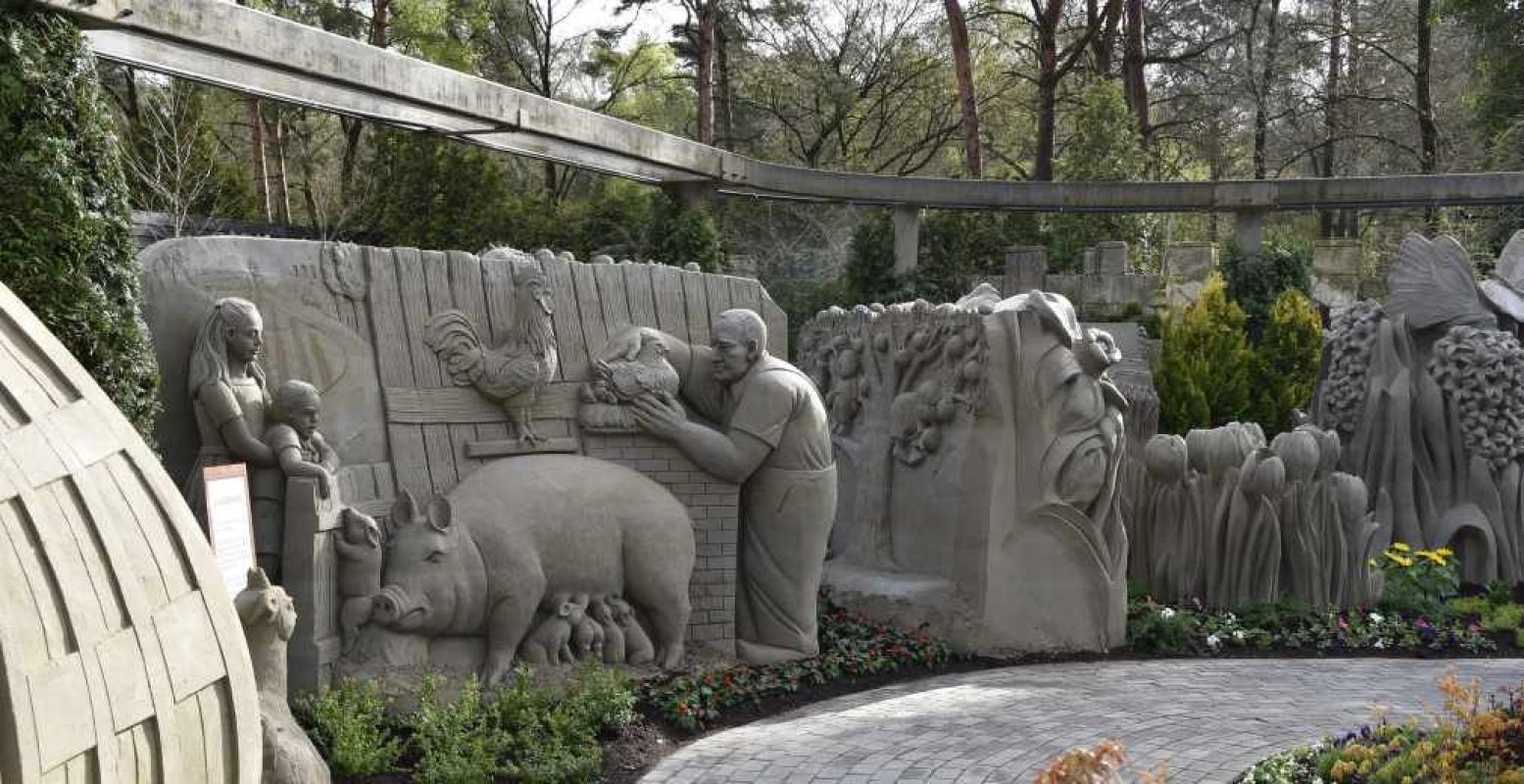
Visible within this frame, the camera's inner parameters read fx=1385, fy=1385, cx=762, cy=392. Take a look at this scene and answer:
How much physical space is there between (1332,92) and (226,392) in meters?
28.5

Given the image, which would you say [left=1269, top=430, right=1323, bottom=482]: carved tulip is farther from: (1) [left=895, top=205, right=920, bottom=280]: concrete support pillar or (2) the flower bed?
(1) [left=895, top=205, right=920, bottom=280]: concrete support pillar

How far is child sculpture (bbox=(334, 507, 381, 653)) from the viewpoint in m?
6.80

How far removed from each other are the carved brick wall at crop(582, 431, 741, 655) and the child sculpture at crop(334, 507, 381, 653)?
67.0 inches

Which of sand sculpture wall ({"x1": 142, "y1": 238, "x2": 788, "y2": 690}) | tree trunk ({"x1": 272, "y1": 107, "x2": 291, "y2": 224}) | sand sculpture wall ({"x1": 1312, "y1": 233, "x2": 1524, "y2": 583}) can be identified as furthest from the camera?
tree trunk ({"x1": 272, "y1": 107, "x2": 291, "y2": 224})

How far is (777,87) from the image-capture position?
30016mm

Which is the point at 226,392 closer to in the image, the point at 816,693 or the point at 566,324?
the point at 566,324

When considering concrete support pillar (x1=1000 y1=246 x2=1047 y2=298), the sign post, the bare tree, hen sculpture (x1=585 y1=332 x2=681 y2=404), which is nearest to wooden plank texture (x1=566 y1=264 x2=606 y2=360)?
hen sculpture (x1=585 y1=332 x2=681 y2=404)

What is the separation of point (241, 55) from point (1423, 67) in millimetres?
24479

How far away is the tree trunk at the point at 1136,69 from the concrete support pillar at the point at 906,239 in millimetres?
8621

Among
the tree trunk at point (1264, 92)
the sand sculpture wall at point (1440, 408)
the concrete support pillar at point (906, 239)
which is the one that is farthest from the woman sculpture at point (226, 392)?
the tree trunk at point (1264, 92)

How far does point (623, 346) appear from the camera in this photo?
820 centimetres

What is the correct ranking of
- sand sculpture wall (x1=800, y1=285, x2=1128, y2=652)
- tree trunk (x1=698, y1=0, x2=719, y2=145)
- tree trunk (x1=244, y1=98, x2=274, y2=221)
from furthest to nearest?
1. tree trunk (x1=698, y1=0, x2=719, y2=145)
2. tree trunk (x1=244, y1=98, x2=274, y2=221)
3. sand sculpture wall (x1=800, y1=285, x2=1128, y2=652)

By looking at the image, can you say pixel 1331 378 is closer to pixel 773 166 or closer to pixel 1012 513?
pixel 1012 513

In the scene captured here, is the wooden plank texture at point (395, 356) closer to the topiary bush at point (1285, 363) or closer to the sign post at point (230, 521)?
Answer: the sign post at point (230, 521)
